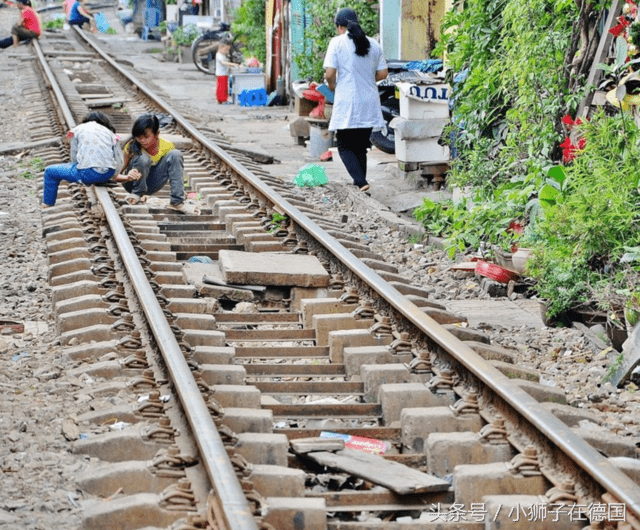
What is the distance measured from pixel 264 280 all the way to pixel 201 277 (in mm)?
474

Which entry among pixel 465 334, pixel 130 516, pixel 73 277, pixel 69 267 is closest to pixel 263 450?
pixel 130 516

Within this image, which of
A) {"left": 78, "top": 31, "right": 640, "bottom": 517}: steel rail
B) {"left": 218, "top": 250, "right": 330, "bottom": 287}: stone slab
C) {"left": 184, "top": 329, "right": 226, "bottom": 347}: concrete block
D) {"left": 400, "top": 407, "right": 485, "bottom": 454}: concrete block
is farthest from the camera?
{"left": 218, "top": 250, "right": 330, "bottom": 287}: stone slab

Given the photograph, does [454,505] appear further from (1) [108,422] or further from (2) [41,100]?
(2) [41,100]

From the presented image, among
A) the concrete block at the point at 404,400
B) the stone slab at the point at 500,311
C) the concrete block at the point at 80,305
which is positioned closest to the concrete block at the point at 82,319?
the concrete block at the point at 80,305

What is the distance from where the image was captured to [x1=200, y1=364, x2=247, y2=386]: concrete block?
5.17 metres

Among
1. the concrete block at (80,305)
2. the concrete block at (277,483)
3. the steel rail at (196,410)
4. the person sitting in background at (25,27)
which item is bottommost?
the concrete block at (277,483)

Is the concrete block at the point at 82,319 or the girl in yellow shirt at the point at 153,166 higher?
the girl in yellow shirt at the point at 153,166

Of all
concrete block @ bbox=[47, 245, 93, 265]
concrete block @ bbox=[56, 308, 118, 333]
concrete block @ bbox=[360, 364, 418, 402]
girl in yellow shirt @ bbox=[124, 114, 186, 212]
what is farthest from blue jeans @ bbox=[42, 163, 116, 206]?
concrete block @ bbox=[360, 364, 418, 402]

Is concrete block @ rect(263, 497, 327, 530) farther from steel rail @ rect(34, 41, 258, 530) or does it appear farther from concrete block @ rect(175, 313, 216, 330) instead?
concrete block @ rect(175, 313, 216, 330)

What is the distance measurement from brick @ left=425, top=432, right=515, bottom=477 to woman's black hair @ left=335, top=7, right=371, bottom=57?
7078 millimetres

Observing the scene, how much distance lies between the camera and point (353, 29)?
424 inches

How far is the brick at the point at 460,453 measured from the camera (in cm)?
435

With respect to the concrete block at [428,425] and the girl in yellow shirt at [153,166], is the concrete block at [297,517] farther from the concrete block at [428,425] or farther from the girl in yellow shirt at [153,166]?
the girl in yellow shirt at [153,166]

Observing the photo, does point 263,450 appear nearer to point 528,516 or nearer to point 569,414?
point 528,516
